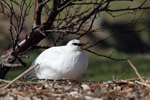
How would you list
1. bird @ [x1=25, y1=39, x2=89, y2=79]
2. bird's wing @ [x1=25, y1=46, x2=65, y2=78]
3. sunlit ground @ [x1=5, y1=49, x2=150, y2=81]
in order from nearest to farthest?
bird @ [x1=25, y1=39, x2=89, y2=79]
bird's wing @ [x1=25, y1=46, x2=65, y2=78]
sunlit ground @ [x1=5, y1=49, x2=150, y2=81]

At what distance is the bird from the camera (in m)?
2.45

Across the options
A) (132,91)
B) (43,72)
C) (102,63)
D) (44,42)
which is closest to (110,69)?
(102,63)

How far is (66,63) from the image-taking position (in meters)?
2.45

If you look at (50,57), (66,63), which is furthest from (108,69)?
(66,63)

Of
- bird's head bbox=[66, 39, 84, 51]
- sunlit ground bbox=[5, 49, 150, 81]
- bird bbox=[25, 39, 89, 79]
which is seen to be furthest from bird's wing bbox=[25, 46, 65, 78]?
sunlit ground bbox=[5, 49, 150, 81]

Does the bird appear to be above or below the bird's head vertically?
below

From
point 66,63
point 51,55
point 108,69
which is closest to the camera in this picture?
point 66,63

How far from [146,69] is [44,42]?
12.6 ft

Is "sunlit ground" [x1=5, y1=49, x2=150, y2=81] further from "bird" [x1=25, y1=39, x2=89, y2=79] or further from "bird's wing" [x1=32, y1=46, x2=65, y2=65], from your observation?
"bird" [x1=25, y1=39, x2=89, y2=79]

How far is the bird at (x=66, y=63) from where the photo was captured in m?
2.45

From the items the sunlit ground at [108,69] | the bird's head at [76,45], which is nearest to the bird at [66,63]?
the bird's head at [76,45]

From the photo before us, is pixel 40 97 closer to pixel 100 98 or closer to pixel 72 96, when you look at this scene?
pixel 72 96

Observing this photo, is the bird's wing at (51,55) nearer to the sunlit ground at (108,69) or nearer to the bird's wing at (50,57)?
the bird's wing at (50,57)

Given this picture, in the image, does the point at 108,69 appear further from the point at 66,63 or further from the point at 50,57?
the point at 66,63
